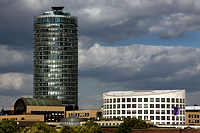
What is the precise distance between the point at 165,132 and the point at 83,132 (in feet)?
125

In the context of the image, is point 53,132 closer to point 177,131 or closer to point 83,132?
point 83,132

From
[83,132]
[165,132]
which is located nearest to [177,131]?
[165,132]

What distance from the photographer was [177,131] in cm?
17550

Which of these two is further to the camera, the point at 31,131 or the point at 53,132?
the point at 53,132

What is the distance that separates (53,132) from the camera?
615 ft

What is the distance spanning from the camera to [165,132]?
177 m

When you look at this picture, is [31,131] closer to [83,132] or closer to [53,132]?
[53,132]

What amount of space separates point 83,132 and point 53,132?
48.4 feet

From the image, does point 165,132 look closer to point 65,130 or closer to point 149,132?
point 149,132

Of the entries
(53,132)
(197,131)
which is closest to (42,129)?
(53,132)

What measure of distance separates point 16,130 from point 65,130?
2116 cm

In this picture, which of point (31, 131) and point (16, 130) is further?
point (16, 130)

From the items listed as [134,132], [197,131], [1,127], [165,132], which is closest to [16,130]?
[1,127]

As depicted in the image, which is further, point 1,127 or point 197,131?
point 1,127
